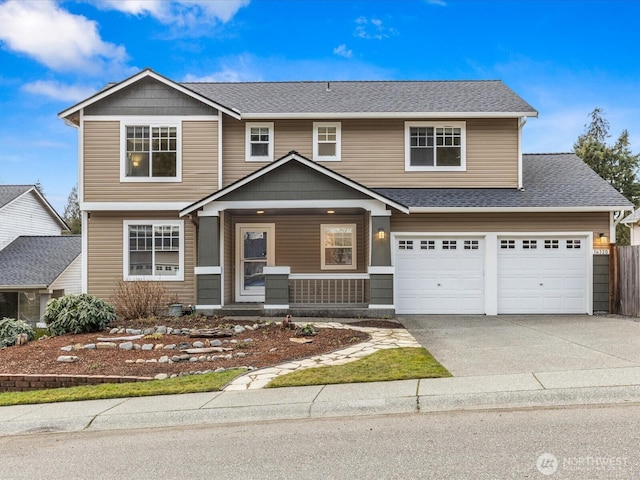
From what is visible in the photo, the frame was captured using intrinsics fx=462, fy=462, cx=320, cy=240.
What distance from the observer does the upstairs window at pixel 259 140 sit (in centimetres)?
1437

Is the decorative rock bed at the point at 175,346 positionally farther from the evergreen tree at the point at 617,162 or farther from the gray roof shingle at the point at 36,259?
the evergreen tree at the point at 617,162

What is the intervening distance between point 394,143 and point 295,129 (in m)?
3.12

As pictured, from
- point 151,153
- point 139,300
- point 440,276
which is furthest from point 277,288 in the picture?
point 151,153

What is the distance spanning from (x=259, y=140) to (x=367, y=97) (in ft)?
13.4

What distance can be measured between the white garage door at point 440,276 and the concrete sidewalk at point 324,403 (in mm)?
7048

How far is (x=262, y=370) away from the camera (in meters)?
7.19

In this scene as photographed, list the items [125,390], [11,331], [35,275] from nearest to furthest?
[125,390]
[11,331]
[35,275]

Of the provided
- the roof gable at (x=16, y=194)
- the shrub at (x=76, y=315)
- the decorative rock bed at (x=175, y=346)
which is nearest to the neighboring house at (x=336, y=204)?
the decorative rock bed at (x=175, y=346)

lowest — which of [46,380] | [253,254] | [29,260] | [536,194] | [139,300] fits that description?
[46,380]

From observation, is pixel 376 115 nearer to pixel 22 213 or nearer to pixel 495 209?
pixel 495 209

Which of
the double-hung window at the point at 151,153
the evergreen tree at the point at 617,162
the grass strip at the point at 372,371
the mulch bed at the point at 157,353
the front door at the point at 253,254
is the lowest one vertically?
the mulch bed at the point at 157,353

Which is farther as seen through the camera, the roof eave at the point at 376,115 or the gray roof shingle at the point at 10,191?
the gray roof shingle at the point at 10,191

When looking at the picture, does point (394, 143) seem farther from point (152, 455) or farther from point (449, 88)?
point (152, 455)

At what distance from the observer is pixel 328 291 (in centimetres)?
1329
